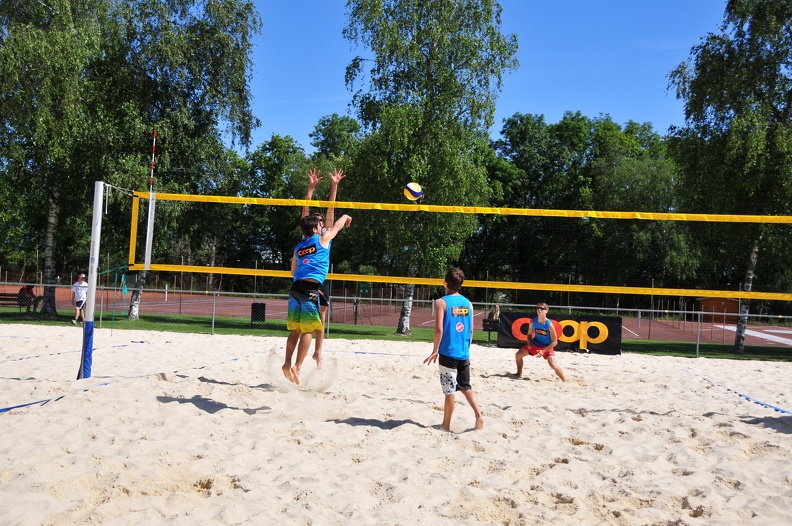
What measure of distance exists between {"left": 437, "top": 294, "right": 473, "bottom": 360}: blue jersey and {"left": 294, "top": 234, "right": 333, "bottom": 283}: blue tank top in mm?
1230

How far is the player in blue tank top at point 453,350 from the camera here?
476 centimetres

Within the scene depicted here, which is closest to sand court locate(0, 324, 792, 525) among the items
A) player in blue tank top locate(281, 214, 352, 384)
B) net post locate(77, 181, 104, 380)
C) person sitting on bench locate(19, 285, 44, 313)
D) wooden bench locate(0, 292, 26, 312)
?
net post locate(77, 181, 104, 380)

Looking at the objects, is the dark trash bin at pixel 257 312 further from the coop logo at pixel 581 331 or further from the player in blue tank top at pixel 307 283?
the player in blue tank top at pixel 307 283

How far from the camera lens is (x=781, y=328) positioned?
1114 inches

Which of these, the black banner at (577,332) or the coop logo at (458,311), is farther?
the black banner at (577,332)

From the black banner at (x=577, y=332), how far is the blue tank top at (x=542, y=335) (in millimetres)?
4306

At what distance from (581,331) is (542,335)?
4.84m

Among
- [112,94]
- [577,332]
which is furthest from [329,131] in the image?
[577,332]

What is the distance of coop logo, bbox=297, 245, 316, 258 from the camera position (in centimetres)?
542

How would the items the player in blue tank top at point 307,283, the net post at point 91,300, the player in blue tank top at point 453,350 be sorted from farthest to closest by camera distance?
the net post at point 91,300 < the player in blue tank top at point 307,283 < the player in blue tank top at point 453,350

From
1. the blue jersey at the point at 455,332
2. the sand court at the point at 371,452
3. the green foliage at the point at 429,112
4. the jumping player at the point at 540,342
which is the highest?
the green foliage at the point at 429,112

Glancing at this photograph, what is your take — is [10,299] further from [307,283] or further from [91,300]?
[307,283]

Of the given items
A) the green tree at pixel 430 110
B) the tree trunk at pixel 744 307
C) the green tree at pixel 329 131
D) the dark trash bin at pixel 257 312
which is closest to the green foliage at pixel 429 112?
the green tree at pixel 430 110

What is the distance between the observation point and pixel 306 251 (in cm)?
544
